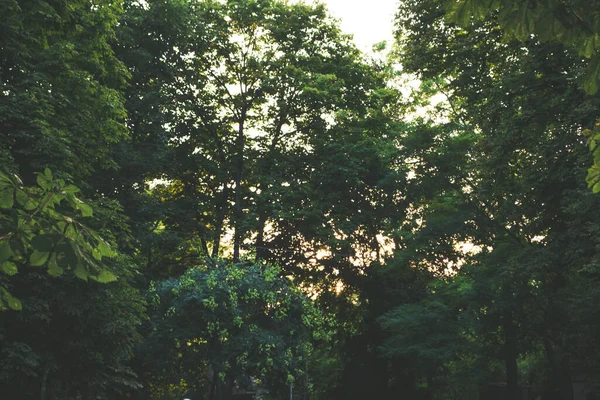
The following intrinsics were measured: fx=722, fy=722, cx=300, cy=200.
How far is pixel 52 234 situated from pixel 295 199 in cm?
2748

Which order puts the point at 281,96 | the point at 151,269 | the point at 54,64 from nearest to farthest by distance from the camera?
the point at 54,64 → the point at 151,269 → the point at 281,96

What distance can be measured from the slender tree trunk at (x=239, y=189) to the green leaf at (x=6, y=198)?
2638cm

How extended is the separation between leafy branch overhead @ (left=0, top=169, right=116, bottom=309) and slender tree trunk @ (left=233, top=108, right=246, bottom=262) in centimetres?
2635

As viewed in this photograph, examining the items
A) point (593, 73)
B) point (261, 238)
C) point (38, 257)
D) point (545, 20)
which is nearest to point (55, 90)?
point (38, 257)

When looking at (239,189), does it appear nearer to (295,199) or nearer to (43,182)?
(295,199)

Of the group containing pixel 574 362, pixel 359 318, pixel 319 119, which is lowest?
pixel 574 362

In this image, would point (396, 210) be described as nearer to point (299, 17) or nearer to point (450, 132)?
point (450, 132)

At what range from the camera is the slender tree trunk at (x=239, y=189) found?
31656 millimetres

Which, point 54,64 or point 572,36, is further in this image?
point 54,64

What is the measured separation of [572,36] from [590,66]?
265 mm

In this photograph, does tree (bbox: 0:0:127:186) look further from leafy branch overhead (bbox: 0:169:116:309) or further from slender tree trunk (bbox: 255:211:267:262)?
slender tree trunk (bbox: 255:211:267:262)

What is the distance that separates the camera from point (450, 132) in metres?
27.8

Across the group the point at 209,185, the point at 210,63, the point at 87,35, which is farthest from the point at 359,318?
the point at 87,35

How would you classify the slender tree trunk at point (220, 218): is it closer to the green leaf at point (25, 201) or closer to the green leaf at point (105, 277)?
the green leaf at point (25, 201)
